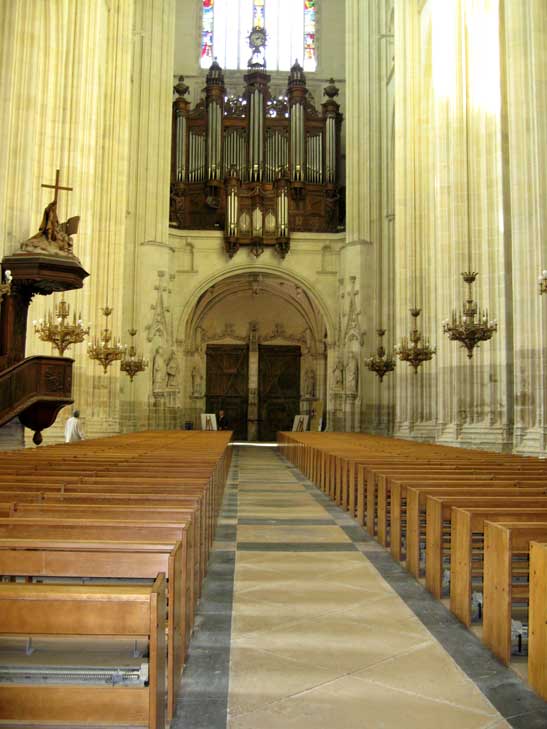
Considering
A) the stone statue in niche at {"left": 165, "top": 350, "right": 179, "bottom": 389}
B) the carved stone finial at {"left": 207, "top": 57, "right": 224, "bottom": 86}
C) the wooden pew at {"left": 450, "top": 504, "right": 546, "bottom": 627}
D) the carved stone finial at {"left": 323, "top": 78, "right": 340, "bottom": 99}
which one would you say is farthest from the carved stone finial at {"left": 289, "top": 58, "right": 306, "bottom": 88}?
the wooden pew at {"left": 450, "top": 504, "right": 546, "bottom": 627}

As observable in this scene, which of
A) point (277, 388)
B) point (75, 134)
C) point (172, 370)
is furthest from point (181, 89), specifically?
point (75, 134)

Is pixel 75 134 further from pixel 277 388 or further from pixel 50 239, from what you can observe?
pixel 277 388

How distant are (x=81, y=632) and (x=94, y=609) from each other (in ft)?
0.24

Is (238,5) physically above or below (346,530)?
above

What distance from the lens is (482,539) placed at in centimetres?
587

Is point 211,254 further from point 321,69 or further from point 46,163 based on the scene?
point 46,163

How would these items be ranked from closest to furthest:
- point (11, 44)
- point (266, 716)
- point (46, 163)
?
1. point (266, 716)
2. point (11, 44)
3. point (46, 163)

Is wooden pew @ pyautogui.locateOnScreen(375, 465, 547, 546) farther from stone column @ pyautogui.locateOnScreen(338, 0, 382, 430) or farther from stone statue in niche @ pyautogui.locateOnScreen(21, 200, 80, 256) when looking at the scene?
stone column @ pyautogui.locateOnScreen(338, 0, 382, 430)

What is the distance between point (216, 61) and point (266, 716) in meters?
31.9

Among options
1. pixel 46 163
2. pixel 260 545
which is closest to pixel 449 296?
pixel 46 163

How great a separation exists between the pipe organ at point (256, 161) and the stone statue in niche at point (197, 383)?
641 cm

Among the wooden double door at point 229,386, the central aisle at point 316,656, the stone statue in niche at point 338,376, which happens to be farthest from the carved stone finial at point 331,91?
the central aisle at point 316,656

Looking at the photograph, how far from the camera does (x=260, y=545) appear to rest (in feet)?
22.5

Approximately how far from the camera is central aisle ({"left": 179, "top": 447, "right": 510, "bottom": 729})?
2.98 m
